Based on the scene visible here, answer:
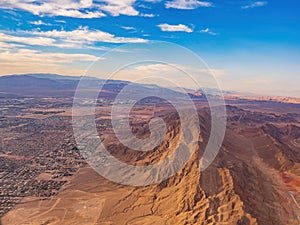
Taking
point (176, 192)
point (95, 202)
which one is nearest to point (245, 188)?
point (176, 192)

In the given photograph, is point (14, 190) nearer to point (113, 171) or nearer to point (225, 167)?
point (113, 171)

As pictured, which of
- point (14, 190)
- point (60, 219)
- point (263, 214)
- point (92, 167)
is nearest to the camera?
point (263, 214)

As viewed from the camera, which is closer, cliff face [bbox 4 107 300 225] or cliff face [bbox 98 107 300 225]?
cliff face [bbox 98 107 300 225]

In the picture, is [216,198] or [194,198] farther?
[194,198]

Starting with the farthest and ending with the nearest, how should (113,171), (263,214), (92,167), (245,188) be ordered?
(92,167) → (113,171) → (245,188) → (263,214)

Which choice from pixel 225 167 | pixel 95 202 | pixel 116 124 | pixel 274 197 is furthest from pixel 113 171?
pixel 116 124

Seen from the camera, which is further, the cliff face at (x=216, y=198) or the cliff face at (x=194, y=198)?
the cliff face at (x=194, y=198)

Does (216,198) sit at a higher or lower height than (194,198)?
higher

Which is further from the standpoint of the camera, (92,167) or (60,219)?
(92,167)

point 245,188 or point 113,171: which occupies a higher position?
point 245,188

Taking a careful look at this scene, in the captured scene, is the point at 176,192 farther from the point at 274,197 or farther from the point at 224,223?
the point at 274,197
